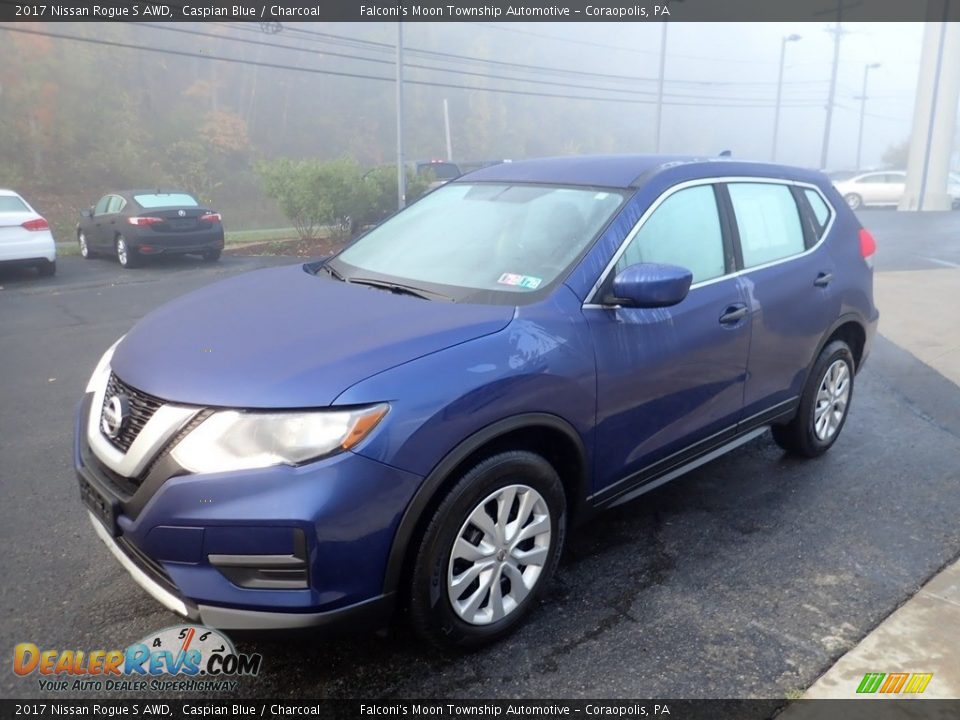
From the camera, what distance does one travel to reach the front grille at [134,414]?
2.41m

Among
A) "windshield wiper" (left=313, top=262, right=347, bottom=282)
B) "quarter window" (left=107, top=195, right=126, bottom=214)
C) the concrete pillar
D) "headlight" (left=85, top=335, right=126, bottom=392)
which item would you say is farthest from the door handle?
the concrete pillar

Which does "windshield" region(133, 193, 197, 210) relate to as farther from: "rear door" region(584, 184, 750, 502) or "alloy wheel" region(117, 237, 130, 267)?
"rear door" region(584, 184, 750, 502)

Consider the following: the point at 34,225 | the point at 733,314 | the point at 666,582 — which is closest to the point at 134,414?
the point at 666,582

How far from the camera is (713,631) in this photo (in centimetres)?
284

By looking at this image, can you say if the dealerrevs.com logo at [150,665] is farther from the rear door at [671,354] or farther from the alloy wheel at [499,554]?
the rear door at [671,354]

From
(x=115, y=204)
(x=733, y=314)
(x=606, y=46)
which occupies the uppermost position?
(x=606, y=46)

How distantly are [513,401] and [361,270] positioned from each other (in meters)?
1.26

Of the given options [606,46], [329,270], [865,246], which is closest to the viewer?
[329,270]

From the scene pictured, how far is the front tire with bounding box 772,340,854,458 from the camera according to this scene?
430 cm

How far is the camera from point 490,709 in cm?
246

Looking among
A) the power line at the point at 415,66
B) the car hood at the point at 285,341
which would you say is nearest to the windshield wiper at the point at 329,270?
the car hood at the point at 285,341

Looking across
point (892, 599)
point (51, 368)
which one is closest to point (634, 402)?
point (892, 599)

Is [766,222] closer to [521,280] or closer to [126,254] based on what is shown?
[521,280]

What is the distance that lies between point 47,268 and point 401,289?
1185 centimetres
